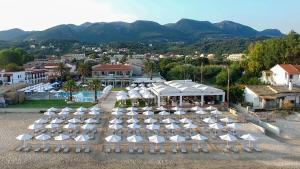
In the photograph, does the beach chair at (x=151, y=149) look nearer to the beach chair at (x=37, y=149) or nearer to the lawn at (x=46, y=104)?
the beach chair at (x=37, y=149)

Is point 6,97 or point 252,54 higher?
point 252,54

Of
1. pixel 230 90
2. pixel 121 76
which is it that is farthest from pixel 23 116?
pixel 121 76

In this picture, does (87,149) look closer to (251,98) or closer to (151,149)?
(151,149)

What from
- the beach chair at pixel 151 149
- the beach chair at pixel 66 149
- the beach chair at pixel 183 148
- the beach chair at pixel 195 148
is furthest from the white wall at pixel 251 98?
the beach chair at pixel 66 149

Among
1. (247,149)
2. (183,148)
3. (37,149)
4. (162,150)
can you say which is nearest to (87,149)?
(37,149)

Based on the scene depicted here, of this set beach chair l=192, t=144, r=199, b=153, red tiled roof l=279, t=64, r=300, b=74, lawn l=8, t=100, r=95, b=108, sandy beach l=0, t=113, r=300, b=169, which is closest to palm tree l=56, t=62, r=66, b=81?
lawn l=8, t=100, r=95, b=108

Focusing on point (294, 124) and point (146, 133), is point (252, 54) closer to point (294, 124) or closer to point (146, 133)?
point (294, 124)

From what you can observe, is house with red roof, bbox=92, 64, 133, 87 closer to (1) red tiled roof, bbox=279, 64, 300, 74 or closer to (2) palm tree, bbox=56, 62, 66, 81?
(2) palm tree, bbox=56, 62, 66, 81
